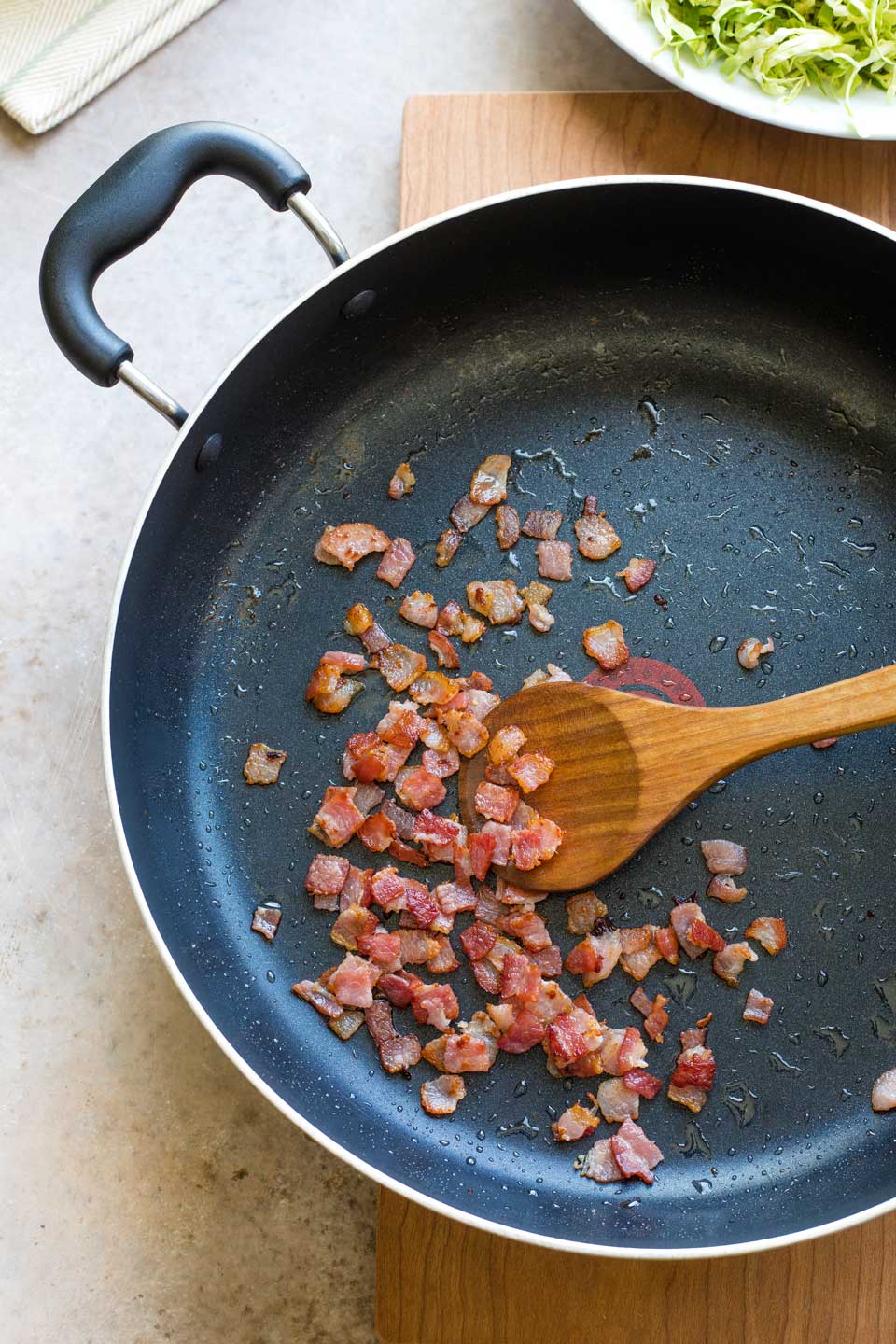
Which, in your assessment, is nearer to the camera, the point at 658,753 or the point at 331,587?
the point at 658,753

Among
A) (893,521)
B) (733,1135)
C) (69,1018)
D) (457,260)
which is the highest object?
(457,260)

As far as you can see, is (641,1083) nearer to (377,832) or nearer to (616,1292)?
(616,1292)

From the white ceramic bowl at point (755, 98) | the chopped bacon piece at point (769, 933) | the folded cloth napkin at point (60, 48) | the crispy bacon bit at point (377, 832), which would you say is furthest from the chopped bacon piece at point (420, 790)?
the folded cloth napkin at point (60, 48)

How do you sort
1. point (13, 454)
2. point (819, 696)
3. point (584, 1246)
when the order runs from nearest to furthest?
point (584, 1246) < point (819, 696) < point (13, 454)

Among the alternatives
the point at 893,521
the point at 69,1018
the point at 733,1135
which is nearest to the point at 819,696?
the point at 893,521

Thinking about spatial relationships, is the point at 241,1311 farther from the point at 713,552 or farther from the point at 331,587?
→ the point at 713,552

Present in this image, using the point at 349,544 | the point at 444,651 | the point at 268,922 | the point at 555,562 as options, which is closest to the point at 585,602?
the point at 555,562
